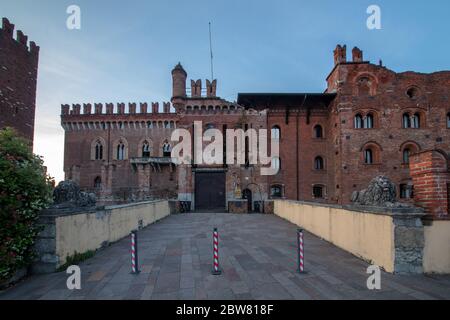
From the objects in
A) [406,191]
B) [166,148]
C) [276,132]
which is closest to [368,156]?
[406,191]

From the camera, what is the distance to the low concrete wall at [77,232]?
5996 millimetres

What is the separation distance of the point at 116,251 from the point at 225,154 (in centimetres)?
1890

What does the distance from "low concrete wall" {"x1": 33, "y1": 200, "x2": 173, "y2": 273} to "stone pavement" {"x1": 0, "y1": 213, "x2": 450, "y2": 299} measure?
1.26 feet

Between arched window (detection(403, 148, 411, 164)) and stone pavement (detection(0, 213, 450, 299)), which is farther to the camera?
arched window (detection(403, 148, 411, 164))

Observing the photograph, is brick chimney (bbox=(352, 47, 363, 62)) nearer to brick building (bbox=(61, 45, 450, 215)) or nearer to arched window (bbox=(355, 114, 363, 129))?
brick building (bbox=(61, 45, 450, 215))

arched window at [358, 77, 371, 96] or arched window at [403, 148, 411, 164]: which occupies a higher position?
arched window at [358, 77, 371, 96]

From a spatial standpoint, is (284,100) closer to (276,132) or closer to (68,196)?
(276,132)

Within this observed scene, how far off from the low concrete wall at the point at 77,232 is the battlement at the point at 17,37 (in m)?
19.9

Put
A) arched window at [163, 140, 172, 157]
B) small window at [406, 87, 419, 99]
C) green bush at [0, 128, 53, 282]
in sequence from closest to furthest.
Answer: green bush at [0, 128, 53, 282] → small window at [406, 87, 419, 99] → arched window at [163, 140, 172, 157]

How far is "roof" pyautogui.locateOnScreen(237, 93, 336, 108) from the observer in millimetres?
25391

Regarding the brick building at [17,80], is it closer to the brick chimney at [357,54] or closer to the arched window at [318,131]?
the arched window at [318,131]

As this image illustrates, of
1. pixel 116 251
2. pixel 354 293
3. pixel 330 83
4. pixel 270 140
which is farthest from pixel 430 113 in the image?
pixel 116 251

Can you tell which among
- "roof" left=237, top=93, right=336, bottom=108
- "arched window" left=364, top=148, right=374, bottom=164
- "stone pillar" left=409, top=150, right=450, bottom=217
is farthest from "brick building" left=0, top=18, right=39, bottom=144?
"arched window" left=364, top=148, right=374, bottom=164

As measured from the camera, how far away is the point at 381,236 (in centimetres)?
612
